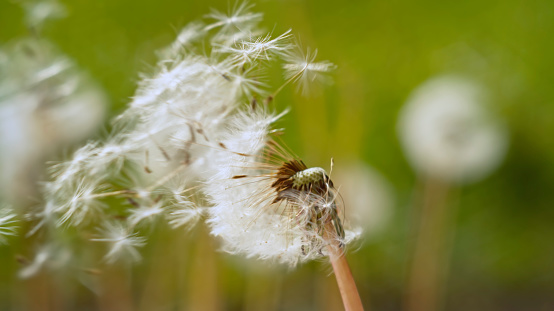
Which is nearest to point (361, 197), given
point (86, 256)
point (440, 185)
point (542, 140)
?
point (440, 185)

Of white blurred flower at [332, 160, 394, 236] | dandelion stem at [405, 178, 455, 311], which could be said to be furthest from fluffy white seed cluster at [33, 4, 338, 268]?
dandelion stem at [405, 178, 455, 311]

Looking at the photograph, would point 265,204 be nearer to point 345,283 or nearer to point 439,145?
point 345,283

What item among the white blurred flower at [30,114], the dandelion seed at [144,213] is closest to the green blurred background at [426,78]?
the white blurred flower at [30,114]

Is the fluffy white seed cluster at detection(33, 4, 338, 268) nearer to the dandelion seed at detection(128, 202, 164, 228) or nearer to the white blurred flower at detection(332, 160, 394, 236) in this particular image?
the dandelion seed at detection(128, 202, 164, 228)

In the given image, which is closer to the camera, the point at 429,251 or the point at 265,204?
the point at 265,204

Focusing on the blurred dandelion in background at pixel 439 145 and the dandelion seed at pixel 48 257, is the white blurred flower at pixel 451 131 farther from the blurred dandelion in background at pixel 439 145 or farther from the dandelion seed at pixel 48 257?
the dandelion seed at pixel 48 257

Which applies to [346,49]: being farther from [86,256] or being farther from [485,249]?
[86,256]

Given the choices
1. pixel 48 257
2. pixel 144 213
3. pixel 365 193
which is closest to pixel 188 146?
pixel 144 213
